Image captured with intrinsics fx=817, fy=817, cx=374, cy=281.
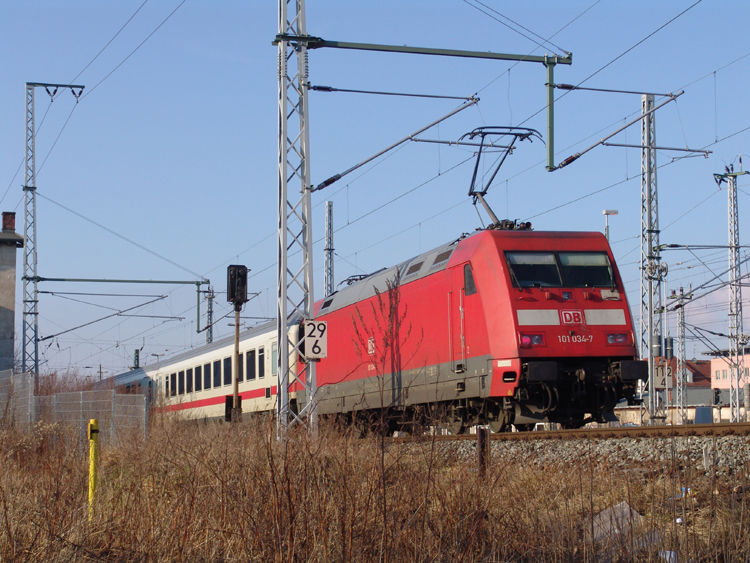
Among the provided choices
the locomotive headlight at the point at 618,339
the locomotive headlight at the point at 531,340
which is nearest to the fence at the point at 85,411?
the locomotive headlight at the point at 531,340

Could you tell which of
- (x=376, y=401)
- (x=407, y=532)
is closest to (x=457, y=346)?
(x=376, y=401)

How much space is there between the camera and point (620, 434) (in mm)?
10984

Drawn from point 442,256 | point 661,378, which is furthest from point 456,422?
point 661,378

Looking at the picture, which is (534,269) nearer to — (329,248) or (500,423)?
(500,423)

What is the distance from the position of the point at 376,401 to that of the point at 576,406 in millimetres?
4214

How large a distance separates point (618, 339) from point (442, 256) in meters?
3.39

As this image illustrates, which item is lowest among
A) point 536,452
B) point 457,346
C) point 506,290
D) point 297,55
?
point 536,452

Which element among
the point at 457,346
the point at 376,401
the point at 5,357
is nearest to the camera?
the point at 457,346

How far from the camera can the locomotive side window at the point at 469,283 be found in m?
13.3

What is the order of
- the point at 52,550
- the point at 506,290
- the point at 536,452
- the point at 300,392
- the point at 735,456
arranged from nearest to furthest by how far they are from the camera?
1. the point at 52,550
2. the point at 735,456
3. the point at 536,452
4. the point at 506,290
5. the point at 300,392

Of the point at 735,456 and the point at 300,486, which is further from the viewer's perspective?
the point at 735,456

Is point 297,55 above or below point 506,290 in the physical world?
above

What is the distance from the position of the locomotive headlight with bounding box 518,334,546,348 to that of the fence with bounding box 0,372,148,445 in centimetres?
609

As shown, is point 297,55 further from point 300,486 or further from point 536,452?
point 300,486
